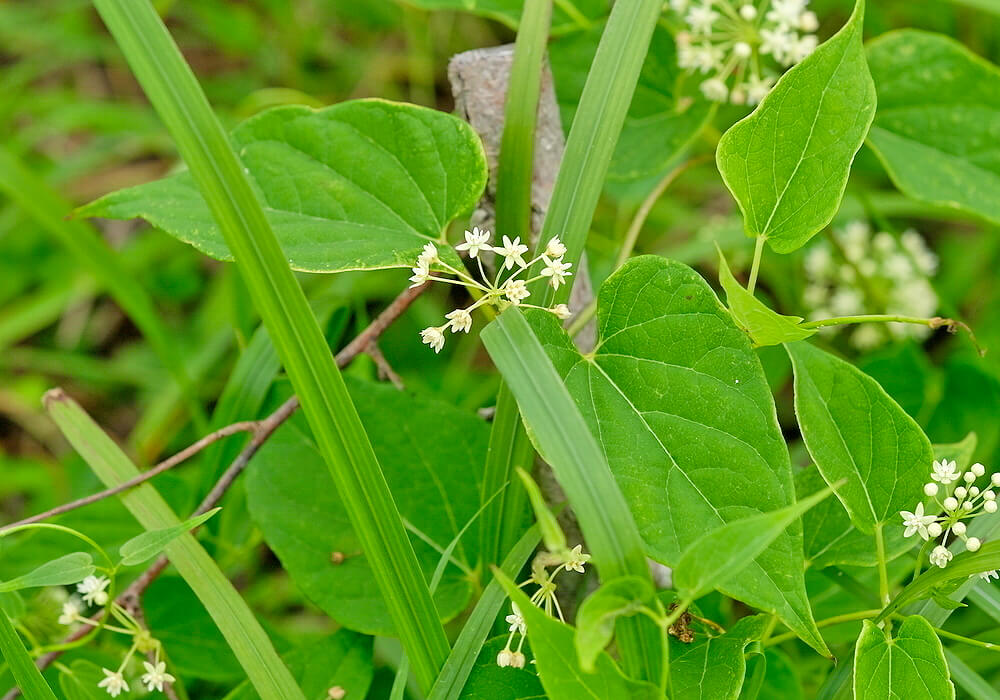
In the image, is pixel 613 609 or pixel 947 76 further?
pixel 947 76

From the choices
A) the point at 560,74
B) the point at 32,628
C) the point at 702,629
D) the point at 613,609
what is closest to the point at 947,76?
the point at 560,74

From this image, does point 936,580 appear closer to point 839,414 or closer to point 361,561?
point 839,414

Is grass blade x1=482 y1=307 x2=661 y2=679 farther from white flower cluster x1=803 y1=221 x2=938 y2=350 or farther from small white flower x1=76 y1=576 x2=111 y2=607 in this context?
white flower cluster x1=803 y1=221 x2=938 y2=350

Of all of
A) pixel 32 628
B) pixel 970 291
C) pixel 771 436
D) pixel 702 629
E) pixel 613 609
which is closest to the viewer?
pixel 613 609

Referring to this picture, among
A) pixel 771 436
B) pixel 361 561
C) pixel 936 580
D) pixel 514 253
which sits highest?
pixel 514 253

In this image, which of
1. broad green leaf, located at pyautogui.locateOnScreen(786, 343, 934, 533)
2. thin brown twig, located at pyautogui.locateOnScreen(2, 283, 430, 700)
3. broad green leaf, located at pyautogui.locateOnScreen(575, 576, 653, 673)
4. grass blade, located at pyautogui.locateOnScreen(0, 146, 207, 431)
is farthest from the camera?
grass blade, located at pyautogui.locateOnScreen(0, 146, 207, 431)

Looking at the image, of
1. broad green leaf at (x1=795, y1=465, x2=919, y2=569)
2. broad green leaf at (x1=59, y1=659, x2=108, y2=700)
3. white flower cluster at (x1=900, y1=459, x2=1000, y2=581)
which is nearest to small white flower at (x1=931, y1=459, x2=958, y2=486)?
white flower cluster at (x1=900, y1=459, x2=1000, y2=581)
